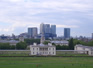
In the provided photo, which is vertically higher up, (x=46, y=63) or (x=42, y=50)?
(x=46, y=63)

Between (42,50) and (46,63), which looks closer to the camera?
(46,63)

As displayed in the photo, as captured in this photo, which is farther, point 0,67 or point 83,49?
point 83,49

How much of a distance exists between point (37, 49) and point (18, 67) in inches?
909

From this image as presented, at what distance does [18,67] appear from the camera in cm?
2489

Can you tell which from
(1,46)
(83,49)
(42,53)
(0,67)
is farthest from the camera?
(1,46)

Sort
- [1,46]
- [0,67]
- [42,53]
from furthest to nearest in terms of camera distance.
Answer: [1,46] < [42,53] < [0,67]

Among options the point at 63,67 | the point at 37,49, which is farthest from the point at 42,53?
the point at 63,67

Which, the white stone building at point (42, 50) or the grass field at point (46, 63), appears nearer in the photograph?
the grass field at point (46, 63)

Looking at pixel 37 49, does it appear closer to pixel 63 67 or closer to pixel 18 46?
pixel 18 46

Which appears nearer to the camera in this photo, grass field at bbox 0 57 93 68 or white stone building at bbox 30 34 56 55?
grass field at bbox 0 57 93 68

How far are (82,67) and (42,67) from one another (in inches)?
184

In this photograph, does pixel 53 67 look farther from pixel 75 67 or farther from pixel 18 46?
pixel 18 46

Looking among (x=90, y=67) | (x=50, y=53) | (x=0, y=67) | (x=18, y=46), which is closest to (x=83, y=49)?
(x=50, y=53)

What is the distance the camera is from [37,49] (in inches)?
1887
